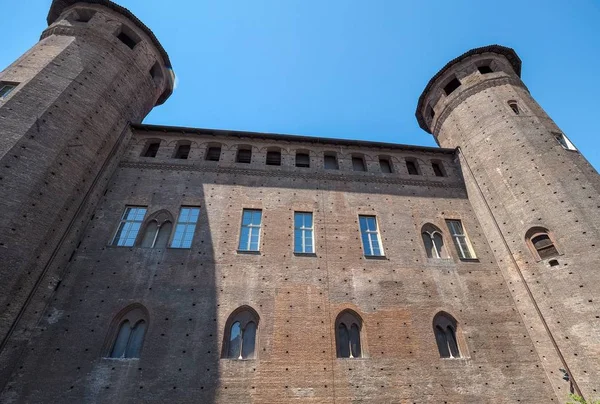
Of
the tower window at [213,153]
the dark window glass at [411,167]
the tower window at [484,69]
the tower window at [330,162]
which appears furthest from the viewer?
the tower window at [484,69]

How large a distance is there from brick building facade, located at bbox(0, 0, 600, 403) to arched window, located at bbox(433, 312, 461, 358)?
0.20 feet

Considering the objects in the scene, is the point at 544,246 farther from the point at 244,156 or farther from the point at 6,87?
the point at 6,87

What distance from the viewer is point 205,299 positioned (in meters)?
9.67

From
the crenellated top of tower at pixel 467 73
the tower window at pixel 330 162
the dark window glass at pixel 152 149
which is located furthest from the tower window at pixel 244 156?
the crenellated top of tower at pixel 467 73

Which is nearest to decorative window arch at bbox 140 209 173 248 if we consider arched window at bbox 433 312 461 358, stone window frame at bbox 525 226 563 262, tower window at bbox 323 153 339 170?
tower window at bbox 323 153 339 170

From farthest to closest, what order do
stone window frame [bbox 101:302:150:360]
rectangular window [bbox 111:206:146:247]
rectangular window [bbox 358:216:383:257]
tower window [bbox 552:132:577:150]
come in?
tower window [bbox 552:132:577:150] < rectangular window [bbox 358:216:383:257] < rectangular window [bbox 111:206:146:247] < stone window frame [bbox 101:302:150:360]

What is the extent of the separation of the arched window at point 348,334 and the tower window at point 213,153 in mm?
8567

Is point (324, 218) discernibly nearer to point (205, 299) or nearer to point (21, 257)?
point (205, 299)

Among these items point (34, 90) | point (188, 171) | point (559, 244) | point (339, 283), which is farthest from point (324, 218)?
point (34, 90)

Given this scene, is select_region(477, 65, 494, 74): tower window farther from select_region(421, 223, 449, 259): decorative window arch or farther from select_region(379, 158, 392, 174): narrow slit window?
select_region(421, 223, 449, 259): decorative window arch

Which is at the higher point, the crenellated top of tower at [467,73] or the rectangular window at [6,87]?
the crenellated top of tower at [467,73]

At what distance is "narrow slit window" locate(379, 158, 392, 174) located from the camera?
584 inches

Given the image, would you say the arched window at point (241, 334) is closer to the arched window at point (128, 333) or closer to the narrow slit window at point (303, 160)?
the arched window at point (128, 333)

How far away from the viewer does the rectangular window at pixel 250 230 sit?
1116cm
